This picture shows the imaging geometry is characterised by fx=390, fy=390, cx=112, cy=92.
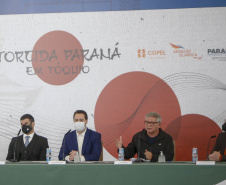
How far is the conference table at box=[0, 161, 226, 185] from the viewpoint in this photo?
3518mm

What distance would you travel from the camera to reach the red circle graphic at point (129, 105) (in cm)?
550

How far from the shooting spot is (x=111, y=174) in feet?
11.8

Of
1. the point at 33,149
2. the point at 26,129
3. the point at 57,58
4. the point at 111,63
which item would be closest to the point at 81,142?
the point at 33,149

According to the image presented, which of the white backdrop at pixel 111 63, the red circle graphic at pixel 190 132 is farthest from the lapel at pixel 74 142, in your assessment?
the red circle graphic at pixel 190 132

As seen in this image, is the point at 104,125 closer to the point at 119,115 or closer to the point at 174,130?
the point at 119,115

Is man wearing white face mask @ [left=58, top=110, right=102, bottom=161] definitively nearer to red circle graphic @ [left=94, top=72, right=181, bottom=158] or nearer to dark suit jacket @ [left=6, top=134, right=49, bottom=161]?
dark suit jacket @ [left=6, top=134, right=49, bottom=161]

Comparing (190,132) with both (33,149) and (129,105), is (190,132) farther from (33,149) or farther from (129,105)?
(33,149)

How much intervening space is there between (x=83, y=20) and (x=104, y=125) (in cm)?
154

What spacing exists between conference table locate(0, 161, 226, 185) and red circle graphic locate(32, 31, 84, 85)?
213 cm

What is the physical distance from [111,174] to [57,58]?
2.53 meters

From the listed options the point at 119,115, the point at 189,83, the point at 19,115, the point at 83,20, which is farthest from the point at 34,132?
the point at 189,83

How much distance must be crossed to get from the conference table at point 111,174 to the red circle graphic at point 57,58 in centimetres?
213

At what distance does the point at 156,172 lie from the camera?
3.55 metres

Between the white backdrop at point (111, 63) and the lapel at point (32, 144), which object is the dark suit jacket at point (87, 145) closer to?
the lapel at point (32, 144)
